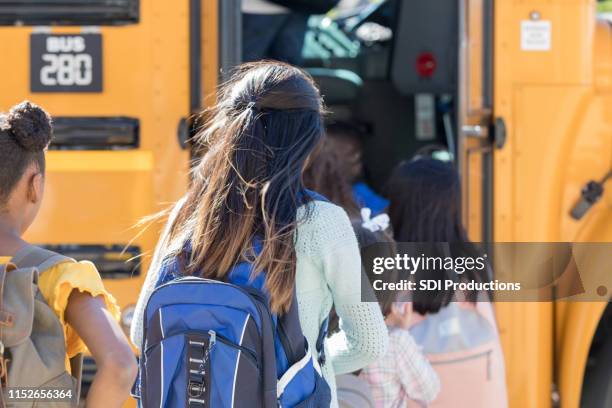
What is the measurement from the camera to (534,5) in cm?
277

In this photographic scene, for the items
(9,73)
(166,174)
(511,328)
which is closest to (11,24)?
(9,73)

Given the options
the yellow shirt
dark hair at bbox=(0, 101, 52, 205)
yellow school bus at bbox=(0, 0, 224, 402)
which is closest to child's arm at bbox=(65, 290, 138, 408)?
the yellow shirt

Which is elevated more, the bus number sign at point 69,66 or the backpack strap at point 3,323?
the bus number sign at point 69,66

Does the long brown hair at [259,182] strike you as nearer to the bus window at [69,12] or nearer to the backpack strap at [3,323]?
the backpack strap at [3,323]

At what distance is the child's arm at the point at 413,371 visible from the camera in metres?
2.22

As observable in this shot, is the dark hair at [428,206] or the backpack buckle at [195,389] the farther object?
the dark hair at [428,206]

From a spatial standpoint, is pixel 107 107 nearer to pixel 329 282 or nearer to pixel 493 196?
pixel 493 196

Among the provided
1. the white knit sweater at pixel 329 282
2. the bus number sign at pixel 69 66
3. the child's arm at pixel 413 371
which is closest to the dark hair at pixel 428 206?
the child's arm at pixel 413 371

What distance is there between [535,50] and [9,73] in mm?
1488

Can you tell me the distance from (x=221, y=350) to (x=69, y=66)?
1.40 meters

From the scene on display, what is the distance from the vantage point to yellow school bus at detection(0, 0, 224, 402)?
8.77ft

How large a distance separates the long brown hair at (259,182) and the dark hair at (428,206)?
0.89 m

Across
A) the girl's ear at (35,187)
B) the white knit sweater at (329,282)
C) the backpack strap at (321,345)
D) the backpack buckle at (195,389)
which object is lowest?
the backpack buckle at (195,389)

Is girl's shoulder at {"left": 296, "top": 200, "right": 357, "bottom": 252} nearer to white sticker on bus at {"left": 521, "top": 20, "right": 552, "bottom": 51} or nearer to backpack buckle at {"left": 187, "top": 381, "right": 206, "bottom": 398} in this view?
backpack buckle at {"left": 187, "top": 381, "right": 206, "bottom": 398}
